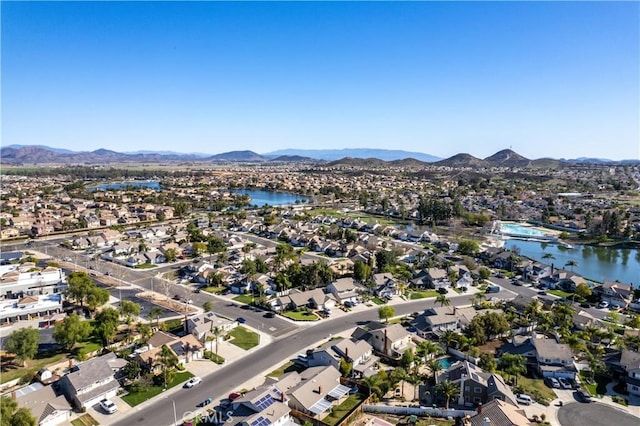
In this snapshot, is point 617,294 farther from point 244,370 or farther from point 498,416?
point 244,370

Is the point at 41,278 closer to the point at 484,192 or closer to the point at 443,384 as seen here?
the point at 443,384

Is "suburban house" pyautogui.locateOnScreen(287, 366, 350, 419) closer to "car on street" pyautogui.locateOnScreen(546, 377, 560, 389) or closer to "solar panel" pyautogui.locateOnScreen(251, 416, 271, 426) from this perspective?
"solar panel" pyautogui.locateOnScreen(251, 416, 271, 426)

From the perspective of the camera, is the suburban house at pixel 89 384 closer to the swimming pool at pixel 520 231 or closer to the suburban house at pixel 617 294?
the suburban house at pixel 617 294

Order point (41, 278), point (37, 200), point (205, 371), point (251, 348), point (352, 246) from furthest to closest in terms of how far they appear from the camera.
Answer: point (37, 200) → point (352, 246) → point (41, 278) → point (251, 348) → point (205, 371)

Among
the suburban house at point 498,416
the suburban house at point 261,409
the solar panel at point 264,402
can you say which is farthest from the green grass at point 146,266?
the suburban house at point 498,416

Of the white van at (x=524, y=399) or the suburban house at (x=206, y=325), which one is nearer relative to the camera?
the white van at (x=524, y=399)

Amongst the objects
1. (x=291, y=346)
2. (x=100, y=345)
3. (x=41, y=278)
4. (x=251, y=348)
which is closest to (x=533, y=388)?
(x=291, y=346)
